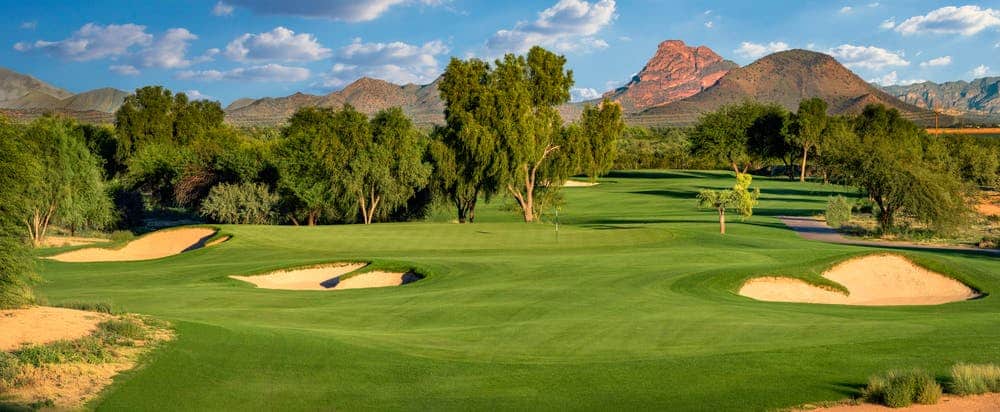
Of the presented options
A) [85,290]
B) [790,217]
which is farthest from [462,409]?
[790,217]

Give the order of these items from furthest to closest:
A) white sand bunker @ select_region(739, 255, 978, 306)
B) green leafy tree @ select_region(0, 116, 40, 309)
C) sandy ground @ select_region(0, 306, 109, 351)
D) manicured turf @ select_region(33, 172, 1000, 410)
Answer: white sand bunker @ select_region(739, 255, 978, 306) → green leafy tree @ select_region(0, 116, 40, 309) → sandy ground @ select_region(0, 306, 109, 351) → manicured turf @ select_region(33, 172, 1000, 410)

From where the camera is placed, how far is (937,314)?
20047 mm

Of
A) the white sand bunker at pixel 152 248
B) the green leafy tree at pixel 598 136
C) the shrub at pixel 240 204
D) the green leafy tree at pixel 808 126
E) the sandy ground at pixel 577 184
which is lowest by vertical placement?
the white sand bunker at pixel 152 248

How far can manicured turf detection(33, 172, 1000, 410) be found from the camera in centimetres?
1191

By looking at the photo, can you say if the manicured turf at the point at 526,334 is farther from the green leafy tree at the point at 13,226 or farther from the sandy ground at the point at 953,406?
the green leafy tree at the point at 13,226

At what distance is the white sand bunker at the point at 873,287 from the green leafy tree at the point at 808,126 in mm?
85929

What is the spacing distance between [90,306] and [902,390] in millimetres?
15851

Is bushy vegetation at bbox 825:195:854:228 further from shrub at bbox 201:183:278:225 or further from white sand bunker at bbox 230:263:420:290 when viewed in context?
shrub at bbox 201:183:278:225

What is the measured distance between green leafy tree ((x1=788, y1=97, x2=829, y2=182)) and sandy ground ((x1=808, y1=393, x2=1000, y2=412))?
105255mm

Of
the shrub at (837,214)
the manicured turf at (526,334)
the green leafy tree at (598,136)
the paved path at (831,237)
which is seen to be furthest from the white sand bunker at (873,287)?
the green leafy tree at (598,136)

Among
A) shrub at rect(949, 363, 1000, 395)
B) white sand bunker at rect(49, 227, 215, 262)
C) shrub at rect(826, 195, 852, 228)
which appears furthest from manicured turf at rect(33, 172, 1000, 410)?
shrub at rect(826, 195, 852, 228)

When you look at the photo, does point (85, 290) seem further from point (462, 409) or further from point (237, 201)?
point (237, 201)

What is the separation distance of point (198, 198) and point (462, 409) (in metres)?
60.2

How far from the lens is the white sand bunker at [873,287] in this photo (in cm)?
2616
